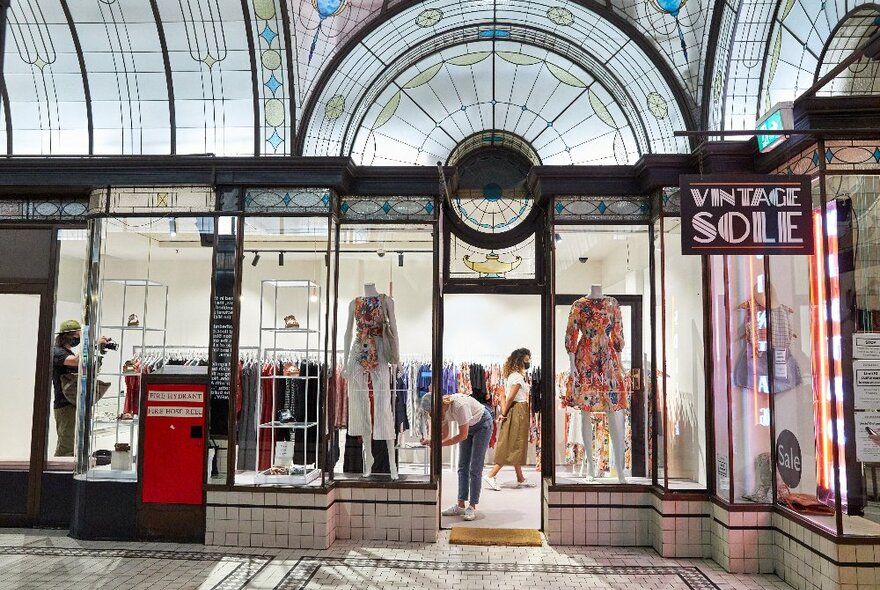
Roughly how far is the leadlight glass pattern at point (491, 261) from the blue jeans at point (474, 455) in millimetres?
1284

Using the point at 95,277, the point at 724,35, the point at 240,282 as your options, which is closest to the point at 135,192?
the point at 95,277

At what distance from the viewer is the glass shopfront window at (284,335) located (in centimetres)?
573

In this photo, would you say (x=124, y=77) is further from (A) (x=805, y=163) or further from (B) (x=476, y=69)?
(A) (x=805, y=163)

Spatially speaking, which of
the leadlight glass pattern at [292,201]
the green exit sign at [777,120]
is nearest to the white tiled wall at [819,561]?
the green exit sign at [777,120]

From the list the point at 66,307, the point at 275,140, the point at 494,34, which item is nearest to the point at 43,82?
the point at 66,307

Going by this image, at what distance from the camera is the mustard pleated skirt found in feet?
25.4

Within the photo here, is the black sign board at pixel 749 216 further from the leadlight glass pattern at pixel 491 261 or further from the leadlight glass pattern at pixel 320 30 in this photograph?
the leadlight glass pattern at pixel 320 30

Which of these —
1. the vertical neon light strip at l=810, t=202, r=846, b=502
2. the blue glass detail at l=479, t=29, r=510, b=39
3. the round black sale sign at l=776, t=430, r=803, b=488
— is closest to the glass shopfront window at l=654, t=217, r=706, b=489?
the round black sale sign at l=776, t=430, r=803, b=488

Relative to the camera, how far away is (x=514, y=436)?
777cm

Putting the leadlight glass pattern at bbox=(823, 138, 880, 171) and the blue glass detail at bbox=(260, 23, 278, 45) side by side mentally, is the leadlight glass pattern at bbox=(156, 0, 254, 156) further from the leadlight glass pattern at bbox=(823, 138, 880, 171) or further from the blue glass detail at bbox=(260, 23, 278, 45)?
the leadlight glass pattern at bbox=(823, 138, 880, 171)

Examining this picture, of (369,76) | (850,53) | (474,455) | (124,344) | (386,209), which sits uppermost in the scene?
(369,76)

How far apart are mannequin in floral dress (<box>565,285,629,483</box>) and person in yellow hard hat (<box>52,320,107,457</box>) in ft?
14.1

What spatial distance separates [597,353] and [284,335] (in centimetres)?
261

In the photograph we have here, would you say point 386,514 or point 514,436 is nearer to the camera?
point 386,514
